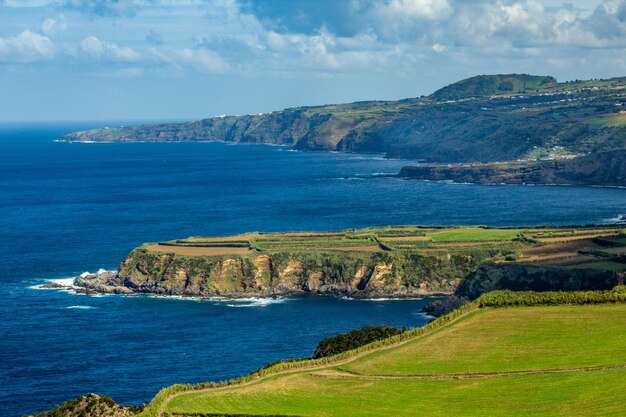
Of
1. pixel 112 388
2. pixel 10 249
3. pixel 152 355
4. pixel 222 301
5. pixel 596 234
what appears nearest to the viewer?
pixel 112 388

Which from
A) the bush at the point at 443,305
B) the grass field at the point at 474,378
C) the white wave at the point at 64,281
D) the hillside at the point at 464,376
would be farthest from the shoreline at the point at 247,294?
the grass field at the point at 474,378

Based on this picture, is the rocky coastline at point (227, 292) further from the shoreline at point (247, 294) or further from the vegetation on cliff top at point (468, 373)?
the vegetation on cliff top at point (468, 373)

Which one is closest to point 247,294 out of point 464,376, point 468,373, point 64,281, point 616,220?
point 64,281

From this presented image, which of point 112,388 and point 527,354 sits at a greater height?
point 527,354

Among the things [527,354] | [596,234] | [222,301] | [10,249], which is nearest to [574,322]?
[527,354]

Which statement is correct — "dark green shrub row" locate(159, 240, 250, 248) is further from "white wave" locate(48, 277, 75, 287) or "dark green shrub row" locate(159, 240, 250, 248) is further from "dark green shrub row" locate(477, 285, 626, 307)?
"dark green shrub row" locate(477, 285, 626, 307)

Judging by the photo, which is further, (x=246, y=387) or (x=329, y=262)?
(x=329, y=262)

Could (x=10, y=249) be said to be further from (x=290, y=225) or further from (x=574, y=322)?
(x=574, y=322)
